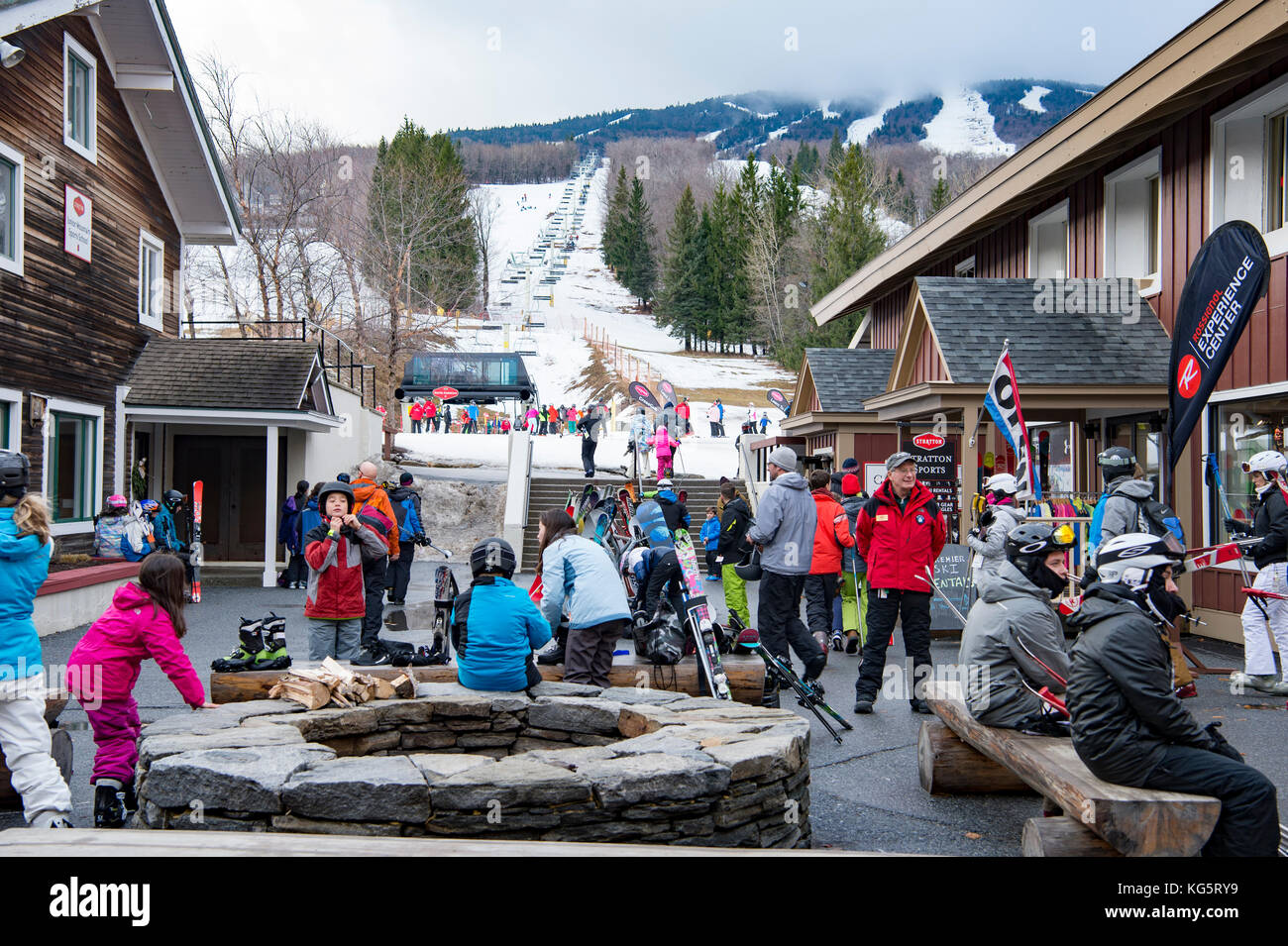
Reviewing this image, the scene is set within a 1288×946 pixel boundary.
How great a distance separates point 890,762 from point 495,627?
9.07ft

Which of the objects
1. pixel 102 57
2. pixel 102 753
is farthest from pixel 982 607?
pixel 102 57

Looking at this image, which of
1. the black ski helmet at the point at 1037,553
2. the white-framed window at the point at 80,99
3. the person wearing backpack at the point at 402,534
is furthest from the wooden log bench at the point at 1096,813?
the white-framed window at the point at 80,99

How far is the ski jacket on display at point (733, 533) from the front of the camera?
34.6 feet

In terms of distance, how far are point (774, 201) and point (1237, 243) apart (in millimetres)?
65398

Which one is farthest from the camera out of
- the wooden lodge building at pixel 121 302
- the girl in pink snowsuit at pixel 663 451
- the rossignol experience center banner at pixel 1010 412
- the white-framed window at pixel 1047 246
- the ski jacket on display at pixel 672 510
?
the girl in pink snowsuit at pixel 663 451

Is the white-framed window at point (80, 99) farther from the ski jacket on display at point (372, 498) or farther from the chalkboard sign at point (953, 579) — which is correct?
the chalkboard sign at point (953, 579)

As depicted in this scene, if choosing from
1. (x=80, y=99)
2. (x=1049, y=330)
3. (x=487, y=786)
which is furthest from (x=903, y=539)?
(x=80, y=99)

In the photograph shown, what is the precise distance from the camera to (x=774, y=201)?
2795 inches

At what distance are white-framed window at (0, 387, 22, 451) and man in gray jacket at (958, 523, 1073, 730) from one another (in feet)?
41.9

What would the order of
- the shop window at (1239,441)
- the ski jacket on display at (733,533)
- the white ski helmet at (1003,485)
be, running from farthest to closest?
the ski jacket on display at (733,533), the shop window at (1239,441), the white ski helmet at (1003,485)

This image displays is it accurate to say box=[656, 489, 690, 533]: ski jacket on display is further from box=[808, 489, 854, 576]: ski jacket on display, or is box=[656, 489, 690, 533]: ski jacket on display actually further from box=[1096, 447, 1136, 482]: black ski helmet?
box=[1096, 447, 1136, 482]: black ski helmet
